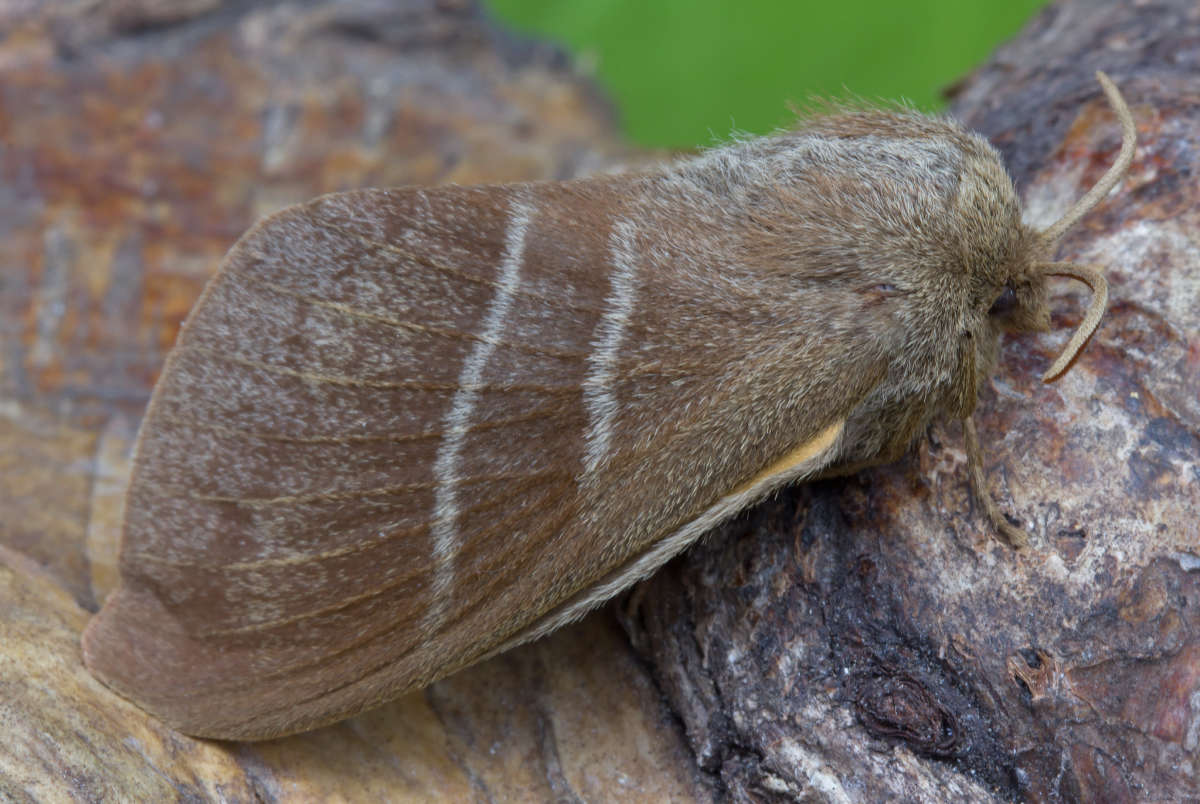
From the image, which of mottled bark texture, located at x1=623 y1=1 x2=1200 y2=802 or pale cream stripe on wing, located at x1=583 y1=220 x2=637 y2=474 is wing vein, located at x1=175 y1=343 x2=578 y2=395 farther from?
mottled bark texture, located at x1=623 y1=1 x2=1200 y2=802

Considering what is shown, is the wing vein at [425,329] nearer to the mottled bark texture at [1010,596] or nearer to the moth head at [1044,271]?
the mottled bark texture at [1010,596]

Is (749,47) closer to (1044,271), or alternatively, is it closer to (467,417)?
(1044,271)

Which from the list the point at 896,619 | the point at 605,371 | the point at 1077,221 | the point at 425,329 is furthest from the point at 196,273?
the point at 1077,221

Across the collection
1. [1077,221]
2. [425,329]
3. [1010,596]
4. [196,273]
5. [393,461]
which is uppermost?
[1077,221]

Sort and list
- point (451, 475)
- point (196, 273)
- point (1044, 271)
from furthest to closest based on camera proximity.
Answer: point (196, 273) → point (1044, 271) → point (451, 475)

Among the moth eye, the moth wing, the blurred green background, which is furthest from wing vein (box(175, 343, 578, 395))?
the blurred green background

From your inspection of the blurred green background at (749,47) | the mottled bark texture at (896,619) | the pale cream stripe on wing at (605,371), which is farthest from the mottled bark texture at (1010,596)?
the blurred green background at (749,47)

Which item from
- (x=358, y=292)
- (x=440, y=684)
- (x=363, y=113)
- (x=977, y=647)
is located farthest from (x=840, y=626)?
(x=363, y=113)
